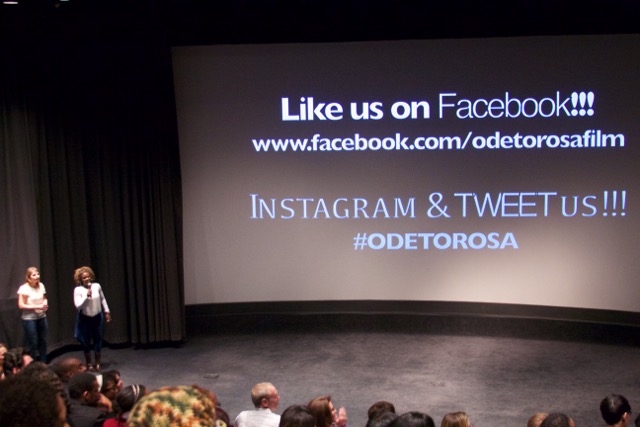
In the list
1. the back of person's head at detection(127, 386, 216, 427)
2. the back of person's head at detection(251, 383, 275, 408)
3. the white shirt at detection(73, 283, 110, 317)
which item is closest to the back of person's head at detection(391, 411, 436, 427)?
the back of person's head at detection(127, 386, 216, 427)

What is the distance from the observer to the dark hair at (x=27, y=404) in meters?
1.55

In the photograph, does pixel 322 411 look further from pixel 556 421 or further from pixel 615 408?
pixel 615 408

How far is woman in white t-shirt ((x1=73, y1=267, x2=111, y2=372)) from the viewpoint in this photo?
6805mm

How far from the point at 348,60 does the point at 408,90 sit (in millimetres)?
738

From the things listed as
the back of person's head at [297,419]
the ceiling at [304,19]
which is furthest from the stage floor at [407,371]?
the ceiling at [304,19]

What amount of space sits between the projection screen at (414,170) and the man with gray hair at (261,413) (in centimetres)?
405

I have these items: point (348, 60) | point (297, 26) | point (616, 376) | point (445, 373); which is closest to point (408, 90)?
point (348, 60)

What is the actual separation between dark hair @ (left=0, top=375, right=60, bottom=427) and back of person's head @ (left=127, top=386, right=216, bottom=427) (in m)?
0.18

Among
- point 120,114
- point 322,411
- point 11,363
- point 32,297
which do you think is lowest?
point 322,411

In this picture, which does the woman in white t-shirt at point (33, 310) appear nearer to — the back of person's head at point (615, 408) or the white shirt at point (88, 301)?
the white shirt at point (88, 301)

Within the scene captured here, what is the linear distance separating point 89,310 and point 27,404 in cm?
553

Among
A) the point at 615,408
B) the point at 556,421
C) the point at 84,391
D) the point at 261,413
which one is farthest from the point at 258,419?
the point at 615,408

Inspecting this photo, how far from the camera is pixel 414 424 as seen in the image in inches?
110

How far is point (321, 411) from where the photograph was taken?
3867 millimetres
